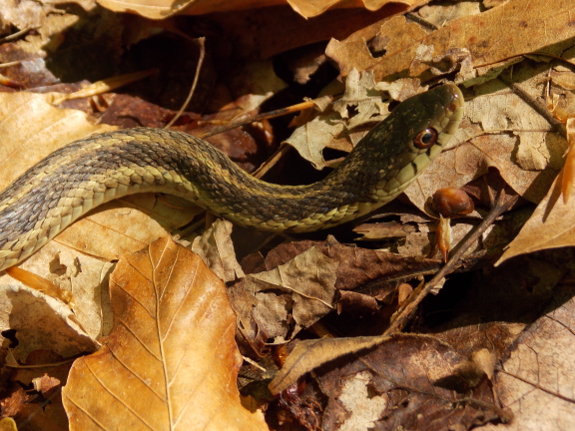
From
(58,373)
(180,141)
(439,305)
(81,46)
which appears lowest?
(439,305)

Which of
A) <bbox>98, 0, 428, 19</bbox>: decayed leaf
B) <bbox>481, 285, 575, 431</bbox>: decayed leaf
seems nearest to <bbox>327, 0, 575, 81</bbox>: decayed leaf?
<bbox>98, 0, 428, 19</bbox>: decayed leaf

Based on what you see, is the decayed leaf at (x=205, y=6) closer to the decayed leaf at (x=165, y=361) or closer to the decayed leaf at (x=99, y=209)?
the decayed leaf at (x=99, y=209)

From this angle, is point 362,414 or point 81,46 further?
point 81,46

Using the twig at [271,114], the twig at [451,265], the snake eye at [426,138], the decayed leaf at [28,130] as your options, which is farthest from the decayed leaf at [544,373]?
the decayed leaf at [28,130]

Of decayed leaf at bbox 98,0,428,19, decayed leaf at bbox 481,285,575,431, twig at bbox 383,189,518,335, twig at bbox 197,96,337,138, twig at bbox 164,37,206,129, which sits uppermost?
decayed leaf at bbox 98,0,428,19

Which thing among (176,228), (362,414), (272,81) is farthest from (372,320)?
(272,81)

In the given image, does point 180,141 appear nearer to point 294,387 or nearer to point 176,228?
point 176,228

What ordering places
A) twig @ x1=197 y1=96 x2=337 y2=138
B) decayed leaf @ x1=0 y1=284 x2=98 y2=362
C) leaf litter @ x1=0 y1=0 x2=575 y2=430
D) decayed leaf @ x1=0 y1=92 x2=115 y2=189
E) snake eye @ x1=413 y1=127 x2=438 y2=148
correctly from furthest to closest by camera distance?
twig @ x1=197 y1=96 x2=337 y2=138, decayed leaf @ x1=0 y1=92 x2=115 y2=189, snake eye @ x1=413 y1=127 x2=438 y2=148, decayed leaf @ x1=0 y1=284 x2=98 y2=362, leaf litter @ x1=0 y1=0 x2=575 y2=430

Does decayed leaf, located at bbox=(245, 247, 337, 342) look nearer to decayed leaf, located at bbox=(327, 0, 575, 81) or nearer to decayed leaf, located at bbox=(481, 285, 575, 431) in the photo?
decayed leaf, located at bbox=(481, 285, 575, 431)
